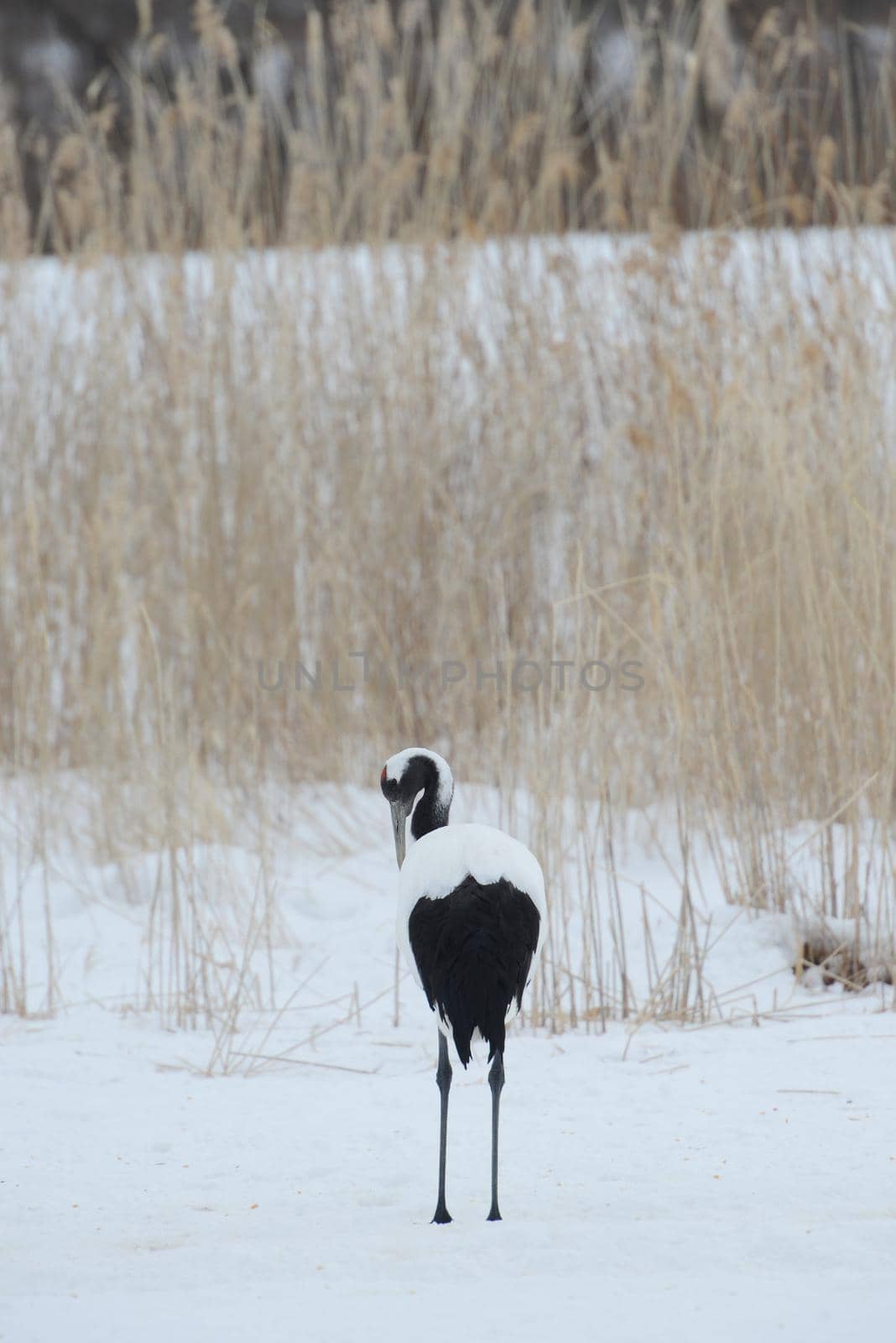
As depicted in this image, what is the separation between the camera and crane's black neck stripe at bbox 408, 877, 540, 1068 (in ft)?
4.97

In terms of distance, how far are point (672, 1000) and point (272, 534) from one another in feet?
6.15

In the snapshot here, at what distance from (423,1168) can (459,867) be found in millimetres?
476

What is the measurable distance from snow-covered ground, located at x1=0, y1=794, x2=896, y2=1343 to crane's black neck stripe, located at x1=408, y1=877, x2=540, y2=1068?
0.22 m

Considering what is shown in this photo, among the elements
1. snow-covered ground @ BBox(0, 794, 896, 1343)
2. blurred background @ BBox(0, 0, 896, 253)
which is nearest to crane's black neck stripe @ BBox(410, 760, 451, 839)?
snow-covered ground @ BBox(0, 794, 896, 1343)

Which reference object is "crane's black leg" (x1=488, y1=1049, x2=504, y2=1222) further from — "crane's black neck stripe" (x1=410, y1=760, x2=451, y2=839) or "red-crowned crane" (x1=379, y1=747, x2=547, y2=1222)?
"crane's black neck stripe" (x1=410, y1=760, x2=451, y2=839)

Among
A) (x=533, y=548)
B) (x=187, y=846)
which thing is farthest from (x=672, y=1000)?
(x=533, y=548)

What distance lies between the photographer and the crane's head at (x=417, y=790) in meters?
1.67

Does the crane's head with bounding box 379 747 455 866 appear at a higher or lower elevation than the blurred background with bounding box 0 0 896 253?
lower

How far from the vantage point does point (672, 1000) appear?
96.9 inches

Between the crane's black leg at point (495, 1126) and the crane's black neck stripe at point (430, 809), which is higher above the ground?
the crane's black neck stripe at point (430, 809)

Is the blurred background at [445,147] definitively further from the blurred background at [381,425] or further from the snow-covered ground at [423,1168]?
the snow-covered ground at [423,1168]

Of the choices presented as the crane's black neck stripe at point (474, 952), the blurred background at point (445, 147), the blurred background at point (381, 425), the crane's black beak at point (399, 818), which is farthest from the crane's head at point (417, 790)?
the blurred background at point (445, 147)

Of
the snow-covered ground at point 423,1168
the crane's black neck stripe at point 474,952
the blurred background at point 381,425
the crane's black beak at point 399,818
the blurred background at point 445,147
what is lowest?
the snow-covered ground at point 423,1168

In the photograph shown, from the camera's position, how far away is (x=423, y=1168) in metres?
1.81
